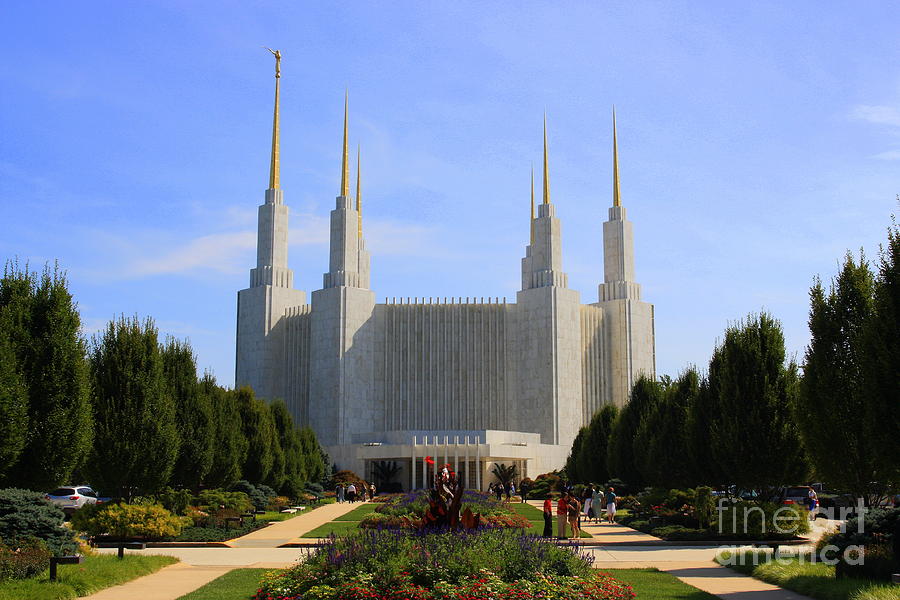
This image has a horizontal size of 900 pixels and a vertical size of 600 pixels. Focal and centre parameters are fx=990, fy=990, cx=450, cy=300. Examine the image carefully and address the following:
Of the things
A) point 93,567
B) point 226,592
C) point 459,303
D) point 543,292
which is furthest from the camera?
point 459,303

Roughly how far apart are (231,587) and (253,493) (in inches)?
892

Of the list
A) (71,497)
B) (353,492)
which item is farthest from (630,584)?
(353,492)

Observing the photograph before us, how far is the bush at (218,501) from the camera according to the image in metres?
30.0

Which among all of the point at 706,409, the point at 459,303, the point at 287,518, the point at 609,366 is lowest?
the point at 287,518

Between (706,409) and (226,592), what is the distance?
16639 millimetres

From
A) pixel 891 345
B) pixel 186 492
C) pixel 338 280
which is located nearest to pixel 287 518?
pixel 186 492

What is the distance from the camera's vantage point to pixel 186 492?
90.3 ft

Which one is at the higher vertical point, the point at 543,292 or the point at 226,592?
the point at 543,292

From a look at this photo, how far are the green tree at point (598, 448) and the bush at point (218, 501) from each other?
2196 cm

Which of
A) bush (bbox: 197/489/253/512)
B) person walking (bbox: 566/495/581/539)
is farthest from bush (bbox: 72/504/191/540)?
person walking (bbox: 566/495/581/539)

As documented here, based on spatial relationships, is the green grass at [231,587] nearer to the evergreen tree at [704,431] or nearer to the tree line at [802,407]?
the tree line at [802,407]

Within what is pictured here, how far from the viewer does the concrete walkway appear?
15.1 m

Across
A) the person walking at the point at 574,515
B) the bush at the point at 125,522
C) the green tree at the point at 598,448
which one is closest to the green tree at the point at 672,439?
the person walking at the point at 574,515

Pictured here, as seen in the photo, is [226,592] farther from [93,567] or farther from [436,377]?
[436,377]
